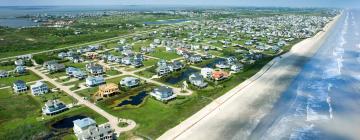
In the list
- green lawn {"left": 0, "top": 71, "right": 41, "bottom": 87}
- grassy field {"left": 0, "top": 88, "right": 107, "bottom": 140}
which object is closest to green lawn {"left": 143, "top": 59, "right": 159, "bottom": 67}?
green lawn {"left": 0, "top": 71, "right": 41, "bottom": 87}

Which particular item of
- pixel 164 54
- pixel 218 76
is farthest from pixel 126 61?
pixel 218 76

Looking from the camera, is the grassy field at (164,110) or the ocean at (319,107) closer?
the ocean at (319,107)

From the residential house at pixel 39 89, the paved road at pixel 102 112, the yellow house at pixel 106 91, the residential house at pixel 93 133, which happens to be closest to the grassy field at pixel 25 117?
the paved road at pixel 102 112

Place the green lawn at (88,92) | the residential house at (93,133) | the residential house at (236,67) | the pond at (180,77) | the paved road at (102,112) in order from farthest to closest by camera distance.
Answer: the residential house at (236,67) < the pond at (180,77) < the green lawn at (88,92) < the paved road at (102,112) < the residential house at (93,133)

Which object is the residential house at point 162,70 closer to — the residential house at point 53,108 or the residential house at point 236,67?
Answer: the residential house at point 236,67

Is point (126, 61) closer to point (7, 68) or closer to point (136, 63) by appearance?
point (136, 63)

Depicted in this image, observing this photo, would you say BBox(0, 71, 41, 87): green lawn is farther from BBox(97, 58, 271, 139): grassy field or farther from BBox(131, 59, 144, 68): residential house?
BBox(97, 58, 271, 139): grassy field
